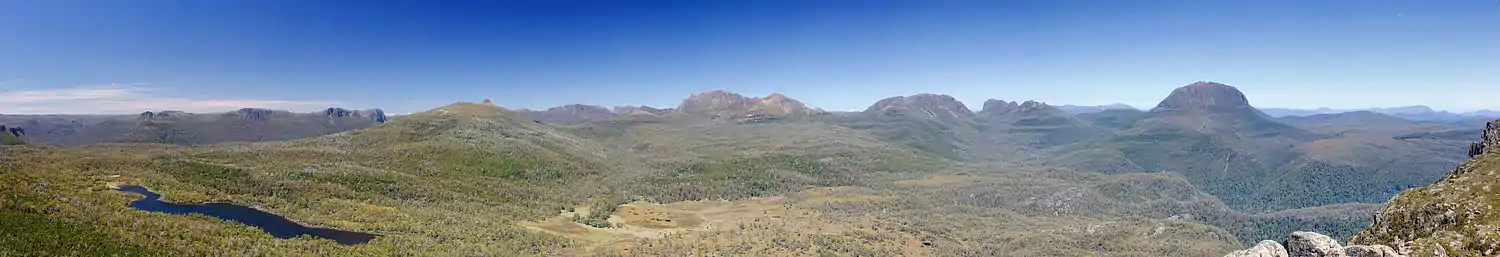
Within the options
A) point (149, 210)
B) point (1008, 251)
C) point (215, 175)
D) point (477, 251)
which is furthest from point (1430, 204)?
point (215, 175)

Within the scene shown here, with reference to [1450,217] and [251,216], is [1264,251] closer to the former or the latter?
[1450,217]

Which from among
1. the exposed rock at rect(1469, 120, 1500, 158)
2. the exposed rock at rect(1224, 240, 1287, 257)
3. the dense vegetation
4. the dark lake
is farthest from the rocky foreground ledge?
the dark lake

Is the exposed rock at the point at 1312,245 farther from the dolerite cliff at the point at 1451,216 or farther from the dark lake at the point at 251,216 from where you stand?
the dark lake at the point at 251,216

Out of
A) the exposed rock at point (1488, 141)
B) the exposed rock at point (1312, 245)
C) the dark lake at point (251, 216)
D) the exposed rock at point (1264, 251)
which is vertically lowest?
the dark lake at point (251, 216)

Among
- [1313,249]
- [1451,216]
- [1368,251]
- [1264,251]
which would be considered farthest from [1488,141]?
[1368,251]

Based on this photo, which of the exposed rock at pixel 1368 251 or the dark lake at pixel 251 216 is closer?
the exposed rock at pixel 1368 251

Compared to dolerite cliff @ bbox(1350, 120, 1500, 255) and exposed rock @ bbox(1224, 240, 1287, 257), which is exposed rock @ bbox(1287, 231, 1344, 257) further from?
dolerite cliff @ bbox(1350, 120, 1500, 255)

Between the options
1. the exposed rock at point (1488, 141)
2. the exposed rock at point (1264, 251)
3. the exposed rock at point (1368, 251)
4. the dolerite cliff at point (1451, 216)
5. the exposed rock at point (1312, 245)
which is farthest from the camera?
the exposed rock at point (1488, 141)

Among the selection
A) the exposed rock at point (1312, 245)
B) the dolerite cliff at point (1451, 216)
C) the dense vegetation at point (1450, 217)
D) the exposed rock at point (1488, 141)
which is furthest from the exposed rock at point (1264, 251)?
the exposed rock at point (1488, 141)
